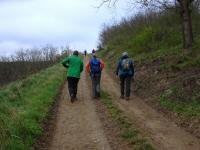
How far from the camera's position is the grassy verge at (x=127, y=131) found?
1112cm

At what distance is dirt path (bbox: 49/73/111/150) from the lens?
462 inches

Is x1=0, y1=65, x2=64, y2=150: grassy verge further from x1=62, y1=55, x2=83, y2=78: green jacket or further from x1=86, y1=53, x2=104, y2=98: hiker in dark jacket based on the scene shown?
x1=86, y1=53, x2=104, y2=98: hiker in dark jacket

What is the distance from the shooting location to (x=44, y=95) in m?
19.9

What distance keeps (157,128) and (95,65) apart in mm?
7074

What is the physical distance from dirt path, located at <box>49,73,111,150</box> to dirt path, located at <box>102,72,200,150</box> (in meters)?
1.12

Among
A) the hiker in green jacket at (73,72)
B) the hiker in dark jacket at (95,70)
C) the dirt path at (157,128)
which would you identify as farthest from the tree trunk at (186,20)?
the hiker in green jacket at (73,72)

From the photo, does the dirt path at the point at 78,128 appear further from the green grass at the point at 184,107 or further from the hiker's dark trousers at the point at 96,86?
the green grass at the point at 184,107

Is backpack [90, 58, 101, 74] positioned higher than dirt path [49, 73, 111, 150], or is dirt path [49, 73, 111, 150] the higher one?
backpack [90, 58, 101, 74]

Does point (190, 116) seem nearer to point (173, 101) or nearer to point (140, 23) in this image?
point (173, 101)

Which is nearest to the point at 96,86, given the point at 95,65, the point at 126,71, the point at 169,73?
the point at 95,65

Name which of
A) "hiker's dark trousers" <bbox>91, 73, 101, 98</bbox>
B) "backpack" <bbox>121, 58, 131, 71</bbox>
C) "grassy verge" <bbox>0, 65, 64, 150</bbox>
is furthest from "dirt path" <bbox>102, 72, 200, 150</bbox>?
"grassy verge" <bbox>0, 65, 64, 150</bbox>

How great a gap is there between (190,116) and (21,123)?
16.5 feet

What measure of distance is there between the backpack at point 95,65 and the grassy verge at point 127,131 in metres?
2.73

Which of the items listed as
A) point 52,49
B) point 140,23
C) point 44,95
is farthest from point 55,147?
point 52,49
